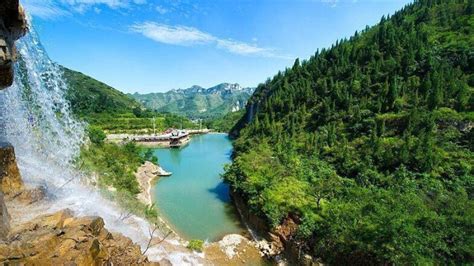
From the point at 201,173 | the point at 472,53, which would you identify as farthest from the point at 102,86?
the point at 472,53

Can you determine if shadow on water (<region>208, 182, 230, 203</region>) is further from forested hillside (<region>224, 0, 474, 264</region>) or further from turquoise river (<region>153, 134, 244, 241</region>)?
forested hillside (<region>224, 0, 474, 264</region>)

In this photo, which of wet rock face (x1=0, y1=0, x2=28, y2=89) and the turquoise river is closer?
wet rock face (x1=0, y1=0, x2=28, y2=89)

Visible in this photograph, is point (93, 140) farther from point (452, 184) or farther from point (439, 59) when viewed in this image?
point (439, 59)

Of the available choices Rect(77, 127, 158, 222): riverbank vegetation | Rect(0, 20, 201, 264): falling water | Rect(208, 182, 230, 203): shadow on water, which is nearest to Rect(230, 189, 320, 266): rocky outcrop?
Rect(0, 20, 201, 264): falling water

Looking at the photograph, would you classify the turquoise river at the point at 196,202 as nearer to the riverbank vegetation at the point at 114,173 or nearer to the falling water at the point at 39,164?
the riverbank vegetation at the point at 114,173

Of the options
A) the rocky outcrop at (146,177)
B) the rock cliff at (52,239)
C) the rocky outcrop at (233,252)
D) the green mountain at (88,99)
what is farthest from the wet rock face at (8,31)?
the green mountain at (88,99)

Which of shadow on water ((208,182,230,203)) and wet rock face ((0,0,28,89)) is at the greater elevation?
wet rock face ((0,0,28,89))
